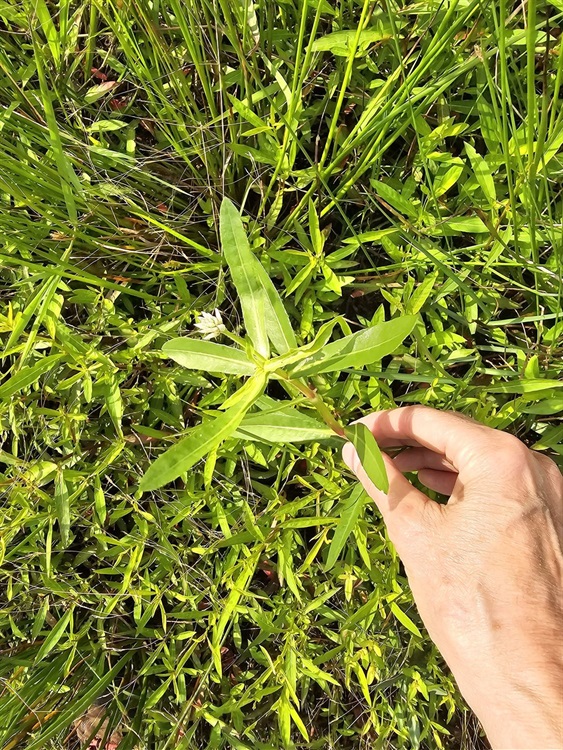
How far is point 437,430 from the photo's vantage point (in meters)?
1.39

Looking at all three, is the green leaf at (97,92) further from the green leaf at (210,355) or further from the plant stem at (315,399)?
the plant stem at (315,399)

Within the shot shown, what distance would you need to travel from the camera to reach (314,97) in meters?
1.83

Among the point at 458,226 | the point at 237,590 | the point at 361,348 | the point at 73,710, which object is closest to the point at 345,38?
the point at 458,226

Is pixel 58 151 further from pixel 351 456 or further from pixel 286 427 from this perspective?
pixel 351 456

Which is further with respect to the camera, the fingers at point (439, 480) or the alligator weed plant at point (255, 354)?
the fingers at point (439, 480)

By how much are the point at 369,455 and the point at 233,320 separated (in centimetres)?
78

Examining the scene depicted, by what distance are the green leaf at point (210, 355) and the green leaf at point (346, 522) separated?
526 mm

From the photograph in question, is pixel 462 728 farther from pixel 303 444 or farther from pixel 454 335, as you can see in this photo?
pixel 454 335

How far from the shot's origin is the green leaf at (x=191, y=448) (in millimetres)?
975

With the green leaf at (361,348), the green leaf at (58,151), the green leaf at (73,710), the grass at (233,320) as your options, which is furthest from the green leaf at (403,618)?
the green leaf at (58,151)

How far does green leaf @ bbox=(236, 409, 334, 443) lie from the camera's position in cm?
130

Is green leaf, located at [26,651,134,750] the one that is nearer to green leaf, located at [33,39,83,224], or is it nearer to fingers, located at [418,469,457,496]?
fingers, located at [418,469,457,496]

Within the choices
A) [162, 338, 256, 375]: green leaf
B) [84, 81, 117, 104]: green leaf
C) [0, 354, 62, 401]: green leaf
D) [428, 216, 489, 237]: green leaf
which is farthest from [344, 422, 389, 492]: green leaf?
[84, 81, 117, 104]: green leaf

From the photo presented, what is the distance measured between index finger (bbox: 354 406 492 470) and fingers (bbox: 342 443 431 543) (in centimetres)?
10
